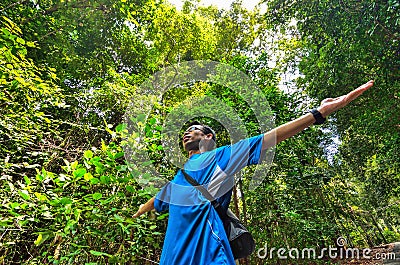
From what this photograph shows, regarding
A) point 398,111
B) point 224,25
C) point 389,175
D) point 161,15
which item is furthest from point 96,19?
point 389,175

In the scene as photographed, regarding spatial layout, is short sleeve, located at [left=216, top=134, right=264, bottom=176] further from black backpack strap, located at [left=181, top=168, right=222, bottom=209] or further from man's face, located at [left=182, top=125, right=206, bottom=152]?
man's face, located at [left=182, top=125, right=206, bottom=152]

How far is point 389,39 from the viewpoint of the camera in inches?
156

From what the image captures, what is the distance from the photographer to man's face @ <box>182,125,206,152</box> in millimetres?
1472

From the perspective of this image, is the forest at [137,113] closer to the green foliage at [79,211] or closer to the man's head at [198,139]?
the green foliage at [79,211]

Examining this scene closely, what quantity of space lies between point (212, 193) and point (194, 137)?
1.27ft

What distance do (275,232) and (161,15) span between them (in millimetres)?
4885

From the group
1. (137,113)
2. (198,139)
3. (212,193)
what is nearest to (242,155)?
(212,193)

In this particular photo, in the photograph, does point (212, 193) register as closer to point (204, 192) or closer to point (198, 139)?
point (204, 192)

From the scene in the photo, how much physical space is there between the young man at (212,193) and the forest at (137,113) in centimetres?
61

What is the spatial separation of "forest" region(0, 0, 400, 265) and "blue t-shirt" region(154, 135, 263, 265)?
23.9 inches

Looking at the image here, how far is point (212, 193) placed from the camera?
1185 mm

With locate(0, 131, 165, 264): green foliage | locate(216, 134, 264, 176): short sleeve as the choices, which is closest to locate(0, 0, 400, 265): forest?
locate(0, 131, 165, 264): green foliage

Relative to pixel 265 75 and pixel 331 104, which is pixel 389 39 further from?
pixel 331 104

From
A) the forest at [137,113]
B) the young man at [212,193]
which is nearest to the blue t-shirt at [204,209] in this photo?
the young man at [212,193]
